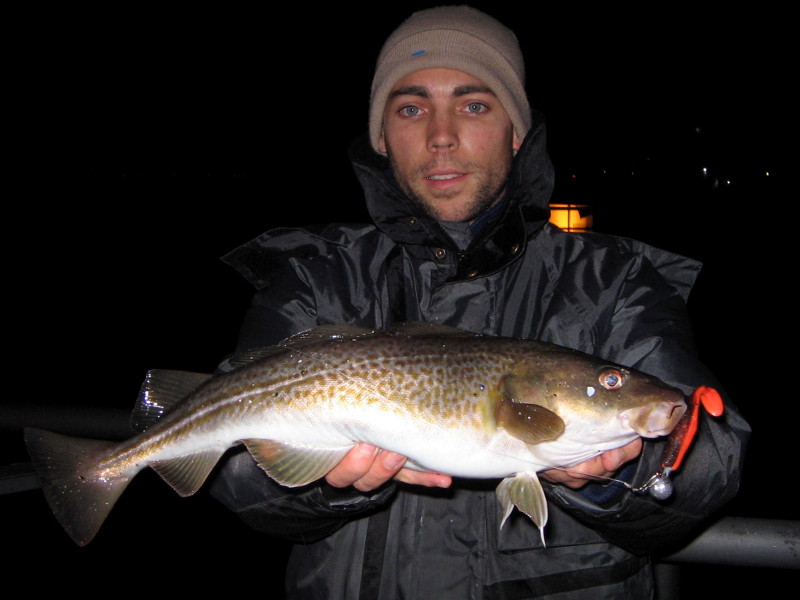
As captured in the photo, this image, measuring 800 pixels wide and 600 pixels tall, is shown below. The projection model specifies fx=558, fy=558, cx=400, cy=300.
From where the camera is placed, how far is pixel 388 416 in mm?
2021

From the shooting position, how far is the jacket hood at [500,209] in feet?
8.89

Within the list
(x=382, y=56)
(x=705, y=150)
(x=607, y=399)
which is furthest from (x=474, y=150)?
(x=705, y=150)

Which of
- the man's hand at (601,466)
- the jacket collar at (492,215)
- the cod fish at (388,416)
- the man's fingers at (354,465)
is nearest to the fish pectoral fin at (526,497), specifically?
the cod fish at (388,416)

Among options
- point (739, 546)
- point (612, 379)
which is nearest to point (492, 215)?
point (612, 379)

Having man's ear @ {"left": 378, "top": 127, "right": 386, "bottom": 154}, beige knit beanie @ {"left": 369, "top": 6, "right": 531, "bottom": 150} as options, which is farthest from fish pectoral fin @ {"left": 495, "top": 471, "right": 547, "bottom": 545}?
man's ear @ {"left": 378, "top": 127, "right": 386, "bottom": 154}

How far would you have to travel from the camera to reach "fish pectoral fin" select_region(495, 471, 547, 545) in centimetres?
199

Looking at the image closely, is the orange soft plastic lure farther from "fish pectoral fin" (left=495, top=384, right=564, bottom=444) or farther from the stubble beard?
the stubble beard

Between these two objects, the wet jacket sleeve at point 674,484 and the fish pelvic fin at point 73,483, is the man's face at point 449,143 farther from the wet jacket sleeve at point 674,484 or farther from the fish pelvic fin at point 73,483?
the fish pelvic fin at point 73,483

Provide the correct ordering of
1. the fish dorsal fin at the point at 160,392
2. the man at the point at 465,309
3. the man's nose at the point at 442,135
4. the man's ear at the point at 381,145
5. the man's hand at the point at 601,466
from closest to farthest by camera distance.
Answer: the man's hand at the point at 601,466
the man at the point at 465,309
the fish dorsal fin at the point at 160,392
the man's nose at the point at 442,135
the man's ear at the point at 381,145

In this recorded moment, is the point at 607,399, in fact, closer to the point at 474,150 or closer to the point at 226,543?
the point at 474,150

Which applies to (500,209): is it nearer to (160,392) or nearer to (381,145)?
(381,145)

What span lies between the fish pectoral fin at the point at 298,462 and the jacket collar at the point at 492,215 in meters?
1.05

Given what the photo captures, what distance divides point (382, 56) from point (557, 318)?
6.28ft

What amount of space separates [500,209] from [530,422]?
124cm
